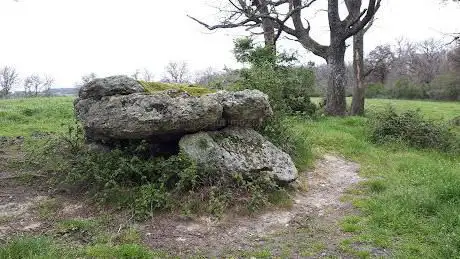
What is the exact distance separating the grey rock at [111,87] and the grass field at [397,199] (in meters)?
3.60

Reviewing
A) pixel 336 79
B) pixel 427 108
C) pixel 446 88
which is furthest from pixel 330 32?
pixel 446 88

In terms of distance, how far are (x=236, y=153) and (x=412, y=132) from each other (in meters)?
6.75

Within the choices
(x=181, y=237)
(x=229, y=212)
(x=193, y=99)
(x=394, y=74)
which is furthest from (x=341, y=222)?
(x=394, y=74)

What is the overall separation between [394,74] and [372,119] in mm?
64550

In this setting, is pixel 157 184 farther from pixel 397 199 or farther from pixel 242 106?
pixel 397 199

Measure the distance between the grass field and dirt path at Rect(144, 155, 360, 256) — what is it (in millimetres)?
397

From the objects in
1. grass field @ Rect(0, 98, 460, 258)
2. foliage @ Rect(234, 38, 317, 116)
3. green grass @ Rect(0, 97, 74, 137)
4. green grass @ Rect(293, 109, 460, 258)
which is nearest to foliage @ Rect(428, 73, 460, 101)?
foliage @ Rect(234, 38, 317, 116)

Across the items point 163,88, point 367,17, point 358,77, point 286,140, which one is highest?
point 367,17

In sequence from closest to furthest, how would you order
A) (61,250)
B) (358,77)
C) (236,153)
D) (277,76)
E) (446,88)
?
(61,250)
(236,153)
(277,76)
(358,77)
(446,88)

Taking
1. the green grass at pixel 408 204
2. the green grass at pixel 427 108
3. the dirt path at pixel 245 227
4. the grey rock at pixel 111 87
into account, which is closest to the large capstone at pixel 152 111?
the grey rock at pixel 111 87

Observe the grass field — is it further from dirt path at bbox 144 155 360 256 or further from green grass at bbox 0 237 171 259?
dirt path at bbox 144 155 360 256

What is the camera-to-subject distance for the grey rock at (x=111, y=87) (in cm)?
817

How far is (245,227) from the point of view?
6.42 meters

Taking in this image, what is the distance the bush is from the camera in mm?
12023
